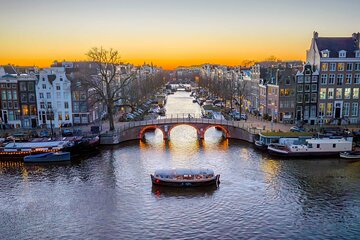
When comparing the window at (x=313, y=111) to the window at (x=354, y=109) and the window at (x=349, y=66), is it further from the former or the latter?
the window at (x=349, y=66)

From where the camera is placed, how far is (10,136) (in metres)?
73.8

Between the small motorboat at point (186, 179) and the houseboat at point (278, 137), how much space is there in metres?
20.6

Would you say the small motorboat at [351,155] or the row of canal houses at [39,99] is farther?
the row of canal houses at [39,99]

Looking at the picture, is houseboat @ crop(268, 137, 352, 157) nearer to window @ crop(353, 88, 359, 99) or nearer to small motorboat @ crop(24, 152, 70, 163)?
window @ crop(353, 88, 359, 99)

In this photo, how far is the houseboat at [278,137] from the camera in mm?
66750

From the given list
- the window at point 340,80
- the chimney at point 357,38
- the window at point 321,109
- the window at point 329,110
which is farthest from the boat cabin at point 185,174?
the chimney at point 357,38

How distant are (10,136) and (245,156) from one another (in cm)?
4810

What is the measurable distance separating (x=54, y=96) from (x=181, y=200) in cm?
5185

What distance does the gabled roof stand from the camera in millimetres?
83750

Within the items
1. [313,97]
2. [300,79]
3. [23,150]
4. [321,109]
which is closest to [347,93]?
[321,109]

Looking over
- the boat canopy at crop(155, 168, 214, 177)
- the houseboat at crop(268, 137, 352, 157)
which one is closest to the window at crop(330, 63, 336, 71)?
the houseboat at crop(268, 137, 352, 157)

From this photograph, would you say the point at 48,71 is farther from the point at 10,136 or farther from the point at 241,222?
the point at 241,222

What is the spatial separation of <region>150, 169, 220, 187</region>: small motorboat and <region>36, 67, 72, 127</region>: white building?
140 feet

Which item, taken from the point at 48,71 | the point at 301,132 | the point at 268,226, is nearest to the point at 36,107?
the point at 48,71
